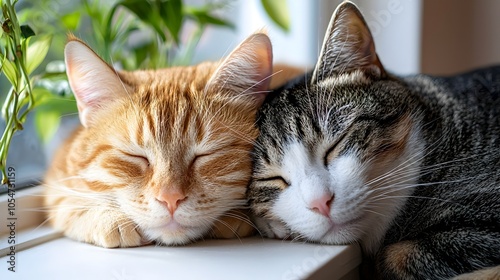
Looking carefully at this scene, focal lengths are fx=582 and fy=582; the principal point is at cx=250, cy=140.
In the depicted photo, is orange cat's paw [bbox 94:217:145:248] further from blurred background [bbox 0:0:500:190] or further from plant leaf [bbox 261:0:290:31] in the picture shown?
plant leaf [bbox 261:0:290:31]

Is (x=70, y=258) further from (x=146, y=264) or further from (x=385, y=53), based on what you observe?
(x=385, y=53)

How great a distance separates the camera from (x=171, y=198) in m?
1.17

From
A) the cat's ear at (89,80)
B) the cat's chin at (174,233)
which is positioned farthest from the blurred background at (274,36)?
the cat's chin at (174,233)

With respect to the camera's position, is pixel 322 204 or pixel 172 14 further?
pixel 172 14

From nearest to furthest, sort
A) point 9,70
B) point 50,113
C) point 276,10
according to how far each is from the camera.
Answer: point 9,70 < point 50,113 < point 276,10

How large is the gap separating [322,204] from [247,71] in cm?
35

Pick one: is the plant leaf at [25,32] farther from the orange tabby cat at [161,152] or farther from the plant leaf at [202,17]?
the plant leaf at [202,17]

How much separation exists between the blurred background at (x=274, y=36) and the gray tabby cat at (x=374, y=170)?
0.84ft

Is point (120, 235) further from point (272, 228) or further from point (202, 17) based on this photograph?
point (202, 17)

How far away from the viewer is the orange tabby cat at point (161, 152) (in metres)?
1.21

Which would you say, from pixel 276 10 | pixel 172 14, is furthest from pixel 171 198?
pixel 276 10

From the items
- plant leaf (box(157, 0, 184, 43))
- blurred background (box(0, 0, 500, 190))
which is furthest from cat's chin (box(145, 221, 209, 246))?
plant leaf (box(157, 0, 184, 43))

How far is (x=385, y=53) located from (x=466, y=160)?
2.96ft

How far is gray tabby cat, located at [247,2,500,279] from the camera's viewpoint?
119 cm
